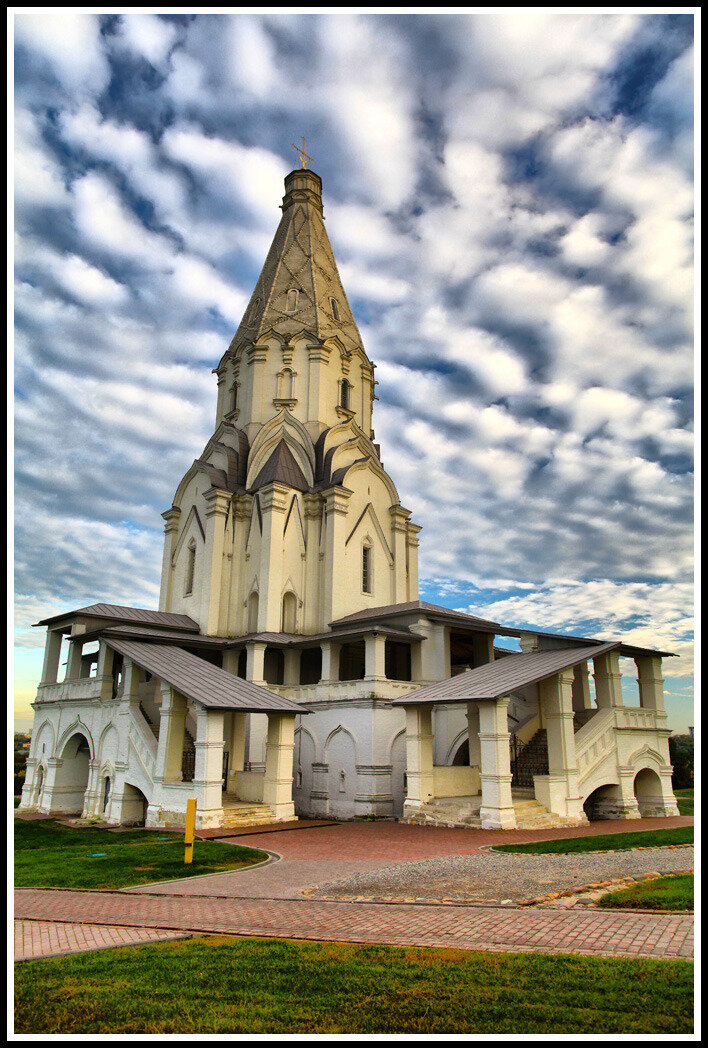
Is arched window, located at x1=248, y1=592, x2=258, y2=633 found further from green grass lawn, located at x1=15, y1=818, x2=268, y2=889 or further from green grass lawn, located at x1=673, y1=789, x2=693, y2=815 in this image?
green grass lawn, located at x1=673, y1=789, x2=693, y2=815

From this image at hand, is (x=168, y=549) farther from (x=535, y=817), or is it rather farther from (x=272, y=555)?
(x=535, y=817)

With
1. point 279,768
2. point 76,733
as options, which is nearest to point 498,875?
point 279,768

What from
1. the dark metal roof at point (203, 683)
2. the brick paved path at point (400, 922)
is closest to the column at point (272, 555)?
the dark metal roof at point (203, 683)

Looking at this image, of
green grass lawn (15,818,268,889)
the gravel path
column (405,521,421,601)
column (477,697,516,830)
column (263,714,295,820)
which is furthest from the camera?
column (405,521,421,601)

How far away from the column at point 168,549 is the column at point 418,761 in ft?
54.1

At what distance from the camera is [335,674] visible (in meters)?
24.6

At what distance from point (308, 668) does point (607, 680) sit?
12.4 m

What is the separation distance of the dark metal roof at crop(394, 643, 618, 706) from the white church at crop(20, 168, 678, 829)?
0.29 feet

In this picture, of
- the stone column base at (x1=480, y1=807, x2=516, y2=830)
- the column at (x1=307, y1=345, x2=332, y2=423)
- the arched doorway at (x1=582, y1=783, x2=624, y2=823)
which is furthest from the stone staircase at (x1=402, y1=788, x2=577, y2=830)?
the column at (x1=307, y1=345, x2=332, y2=423)

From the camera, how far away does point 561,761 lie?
700 inches

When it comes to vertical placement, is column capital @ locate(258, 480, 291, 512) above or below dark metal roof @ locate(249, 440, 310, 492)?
below

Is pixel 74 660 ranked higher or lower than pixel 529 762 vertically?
higher

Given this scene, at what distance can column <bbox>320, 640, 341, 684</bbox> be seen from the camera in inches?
965

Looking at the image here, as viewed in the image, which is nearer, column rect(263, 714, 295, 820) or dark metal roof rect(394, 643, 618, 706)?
dark metal roof rect(394, 643, 618, 706)
